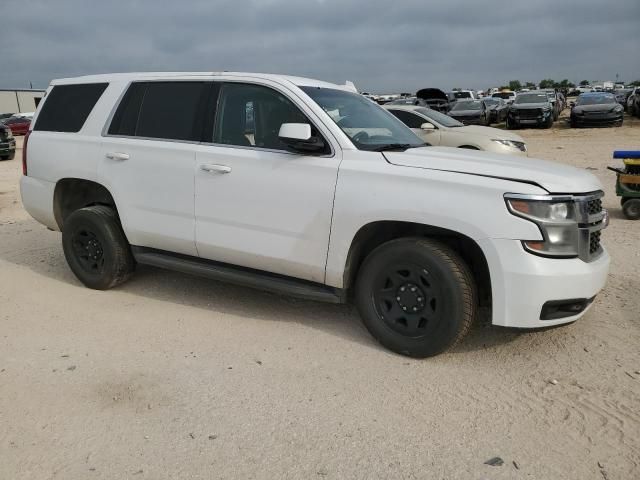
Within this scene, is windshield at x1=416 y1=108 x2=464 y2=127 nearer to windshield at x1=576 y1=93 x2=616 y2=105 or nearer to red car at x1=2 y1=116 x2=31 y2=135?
windshield at x1=576 y1=93 x2=616 y2=105

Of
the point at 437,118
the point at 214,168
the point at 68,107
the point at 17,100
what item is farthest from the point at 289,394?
the point at 17,100

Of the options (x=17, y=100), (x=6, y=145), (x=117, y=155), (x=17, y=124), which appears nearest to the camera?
(x=117, y=155)

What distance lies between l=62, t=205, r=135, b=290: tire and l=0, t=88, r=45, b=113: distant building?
63.0m

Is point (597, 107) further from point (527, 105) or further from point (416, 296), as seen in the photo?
point (416, 296)

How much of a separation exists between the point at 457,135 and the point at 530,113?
16.3 meters

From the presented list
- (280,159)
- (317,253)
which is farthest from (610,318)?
(280,159)

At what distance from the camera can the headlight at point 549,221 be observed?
344cm

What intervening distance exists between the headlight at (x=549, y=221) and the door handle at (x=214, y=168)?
2.06 meters

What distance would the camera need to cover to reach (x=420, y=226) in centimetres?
385

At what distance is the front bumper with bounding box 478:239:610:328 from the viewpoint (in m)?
3.45

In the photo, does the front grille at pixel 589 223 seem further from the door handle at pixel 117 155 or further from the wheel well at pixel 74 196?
the wheel well at pixel 74 196

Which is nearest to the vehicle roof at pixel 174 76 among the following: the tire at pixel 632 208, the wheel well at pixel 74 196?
the wheel well at pixel 74 196

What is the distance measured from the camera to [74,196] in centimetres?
564

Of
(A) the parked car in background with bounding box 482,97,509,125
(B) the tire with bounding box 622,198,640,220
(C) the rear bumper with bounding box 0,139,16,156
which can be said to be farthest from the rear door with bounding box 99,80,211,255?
(A) the parked car in background with bounding box 482,97,509,125
